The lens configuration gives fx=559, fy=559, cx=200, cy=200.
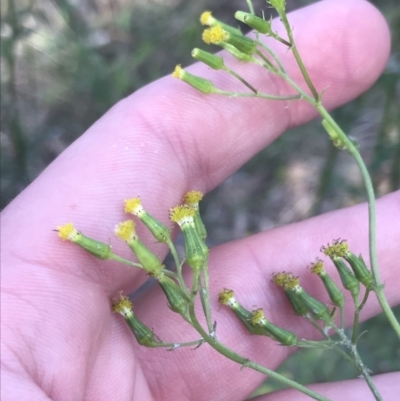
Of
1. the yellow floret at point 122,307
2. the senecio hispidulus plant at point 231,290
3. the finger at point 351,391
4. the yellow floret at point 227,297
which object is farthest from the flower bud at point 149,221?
the finger at point 351,391

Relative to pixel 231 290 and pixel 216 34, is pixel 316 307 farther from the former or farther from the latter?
pixel 216 34

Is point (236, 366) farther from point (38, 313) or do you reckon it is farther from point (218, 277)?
point (38, 313)

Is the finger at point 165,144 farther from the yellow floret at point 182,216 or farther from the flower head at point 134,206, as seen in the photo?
the yellow floret at point 182,216

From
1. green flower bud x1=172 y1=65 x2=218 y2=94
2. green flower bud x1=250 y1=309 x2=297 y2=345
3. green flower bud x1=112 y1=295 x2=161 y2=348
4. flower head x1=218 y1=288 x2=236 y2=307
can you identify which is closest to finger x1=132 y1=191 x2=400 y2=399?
flower head x1=218 y1=288 x2=236 y2=307

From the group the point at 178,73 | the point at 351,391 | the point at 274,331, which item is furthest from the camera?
the point at 351,391

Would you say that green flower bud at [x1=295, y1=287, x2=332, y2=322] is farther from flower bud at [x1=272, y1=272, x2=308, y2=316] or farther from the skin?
the skin

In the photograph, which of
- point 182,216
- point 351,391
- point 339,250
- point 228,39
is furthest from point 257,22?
point 351,391
